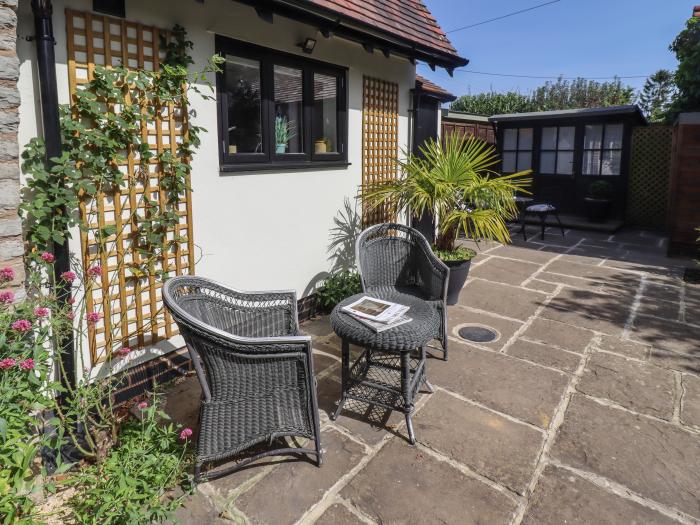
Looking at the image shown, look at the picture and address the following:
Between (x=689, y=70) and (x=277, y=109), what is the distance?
9.29m

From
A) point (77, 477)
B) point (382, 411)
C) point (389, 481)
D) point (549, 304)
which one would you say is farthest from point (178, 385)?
point (549, 304)

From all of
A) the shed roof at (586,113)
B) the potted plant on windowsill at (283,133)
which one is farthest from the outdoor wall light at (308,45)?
the shed roof at (586,113)

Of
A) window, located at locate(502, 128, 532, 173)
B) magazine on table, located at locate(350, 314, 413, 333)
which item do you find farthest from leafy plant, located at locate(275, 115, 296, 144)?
window, located at locate(502, 128, 532, 173)

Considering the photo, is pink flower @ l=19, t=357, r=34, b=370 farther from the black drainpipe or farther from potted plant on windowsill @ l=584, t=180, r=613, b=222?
potted plant on windowsill @ l=584, t=180, r=613, b=222

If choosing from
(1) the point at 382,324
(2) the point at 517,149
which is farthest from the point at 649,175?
(1) the point at 382,324

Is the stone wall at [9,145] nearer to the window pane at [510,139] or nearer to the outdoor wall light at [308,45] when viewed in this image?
the outdoor wall light at [308,45]

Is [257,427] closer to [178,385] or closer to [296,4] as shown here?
[178,385]

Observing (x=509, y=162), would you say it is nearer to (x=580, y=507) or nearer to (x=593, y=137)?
(x=593, y=137)

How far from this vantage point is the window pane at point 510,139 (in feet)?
38.0

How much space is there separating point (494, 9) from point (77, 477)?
19.2 meters

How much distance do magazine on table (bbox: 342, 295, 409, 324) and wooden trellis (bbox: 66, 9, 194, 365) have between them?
1.29 metres

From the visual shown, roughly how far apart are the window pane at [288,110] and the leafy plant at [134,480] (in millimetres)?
2625

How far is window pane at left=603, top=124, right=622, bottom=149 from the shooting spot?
10.1 meters

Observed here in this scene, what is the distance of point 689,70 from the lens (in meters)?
8.98
